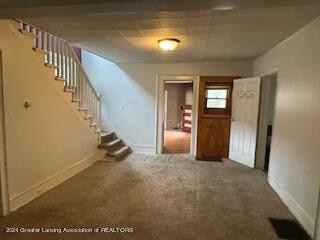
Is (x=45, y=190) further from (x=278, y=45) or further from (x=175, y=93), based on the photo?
(x=175, y=93)

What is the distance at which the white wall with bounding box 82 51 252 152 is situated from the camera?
5.71m

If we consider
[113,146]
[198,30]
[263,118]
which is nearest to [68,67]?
[113,146]

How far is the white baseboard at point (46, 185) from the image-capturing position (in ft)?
9.08

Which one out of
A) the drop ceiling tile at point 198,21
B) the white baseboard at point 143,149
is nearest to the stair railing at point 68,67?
the white baseboard at point 143,149

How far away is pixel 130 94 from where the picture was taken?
5852 mm

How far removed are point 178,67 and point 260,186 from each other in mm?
3284

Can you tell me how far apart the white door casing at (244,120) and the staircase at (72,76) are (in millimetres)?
2677

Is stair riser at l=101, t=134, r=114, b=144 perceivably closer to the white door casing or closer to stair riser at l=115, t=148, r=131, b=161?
stair riser at l=115, t=148, r=131, b=161

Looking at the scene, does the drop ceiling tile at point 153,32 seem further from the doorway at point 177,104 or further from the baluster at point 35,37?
the doorway at point 177,104

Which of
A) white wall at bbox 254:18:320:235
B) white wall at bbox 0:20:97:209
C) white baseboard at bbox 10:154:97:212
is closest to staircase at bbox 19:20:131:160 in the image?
white wall at bbox 0:20:97:209

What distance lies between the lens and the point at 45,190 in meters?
3.27

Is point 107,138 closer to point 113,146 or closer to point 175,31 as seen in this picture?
point 113,146

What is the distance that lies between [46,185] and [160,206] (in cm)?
174

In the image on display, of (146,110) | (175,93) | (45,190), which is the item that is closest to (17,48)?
(45,190)
